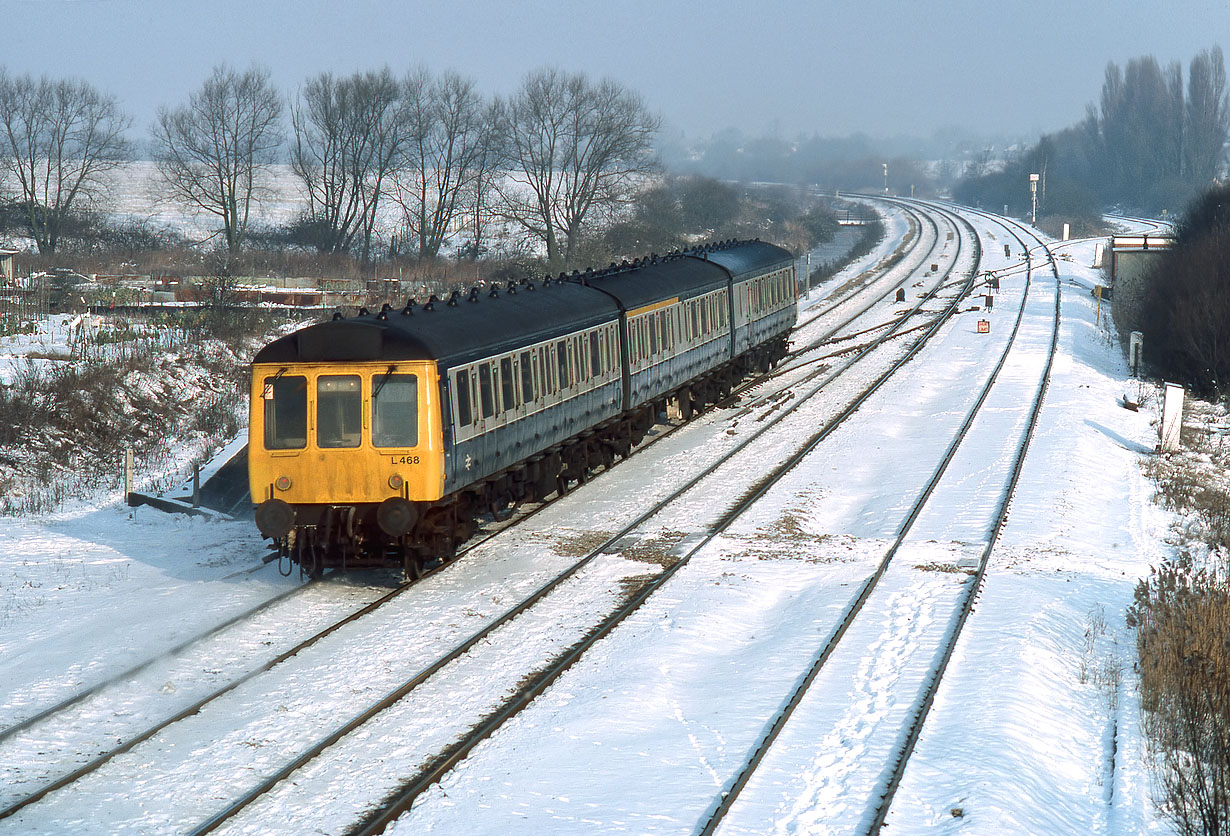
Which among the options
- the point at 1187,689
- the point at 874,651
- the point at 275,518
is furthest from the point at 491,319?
the point at 1187,689

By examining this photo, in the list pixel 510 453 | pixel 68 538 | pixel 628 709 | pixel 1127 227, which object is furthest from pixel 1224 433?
pixel 1127 227

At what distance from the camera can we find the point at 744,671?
37.3ft

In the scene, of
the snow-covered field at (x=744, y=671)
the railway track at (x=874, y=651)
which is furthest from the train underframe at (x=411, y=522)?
the railway track at (x=874, y=651)

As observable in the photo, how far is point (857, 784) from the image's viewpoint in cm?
892

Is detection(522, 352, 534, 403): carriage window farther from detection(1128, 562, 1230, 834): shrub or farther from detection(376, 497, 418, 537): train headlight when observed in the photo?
detection(1128, 562, 1230, 834): shrub

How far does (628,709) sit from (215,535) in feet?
27.6

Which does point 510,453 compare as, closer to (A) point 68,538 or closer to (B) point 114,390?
(A) point 68,538

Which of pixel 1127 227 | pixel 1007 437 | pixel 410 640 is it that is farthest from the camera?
pixel 1127 227

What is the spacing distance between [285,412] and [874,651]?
22.3ft

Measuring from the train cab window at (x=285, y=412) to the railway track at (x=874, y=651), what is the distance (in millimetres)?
6141

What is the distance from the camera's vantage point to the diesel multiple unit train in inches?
540

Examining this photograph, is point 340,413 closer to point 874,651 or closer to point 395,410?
point 395,410

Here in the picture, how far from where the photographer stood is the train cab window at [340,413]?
45.1ft

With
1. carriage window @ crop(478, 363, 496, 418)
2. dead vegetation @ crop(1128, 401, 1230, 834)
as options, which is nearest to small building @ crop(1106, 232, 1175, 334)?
dead vegetation @ crop(1128, 401, 1230, 834)
